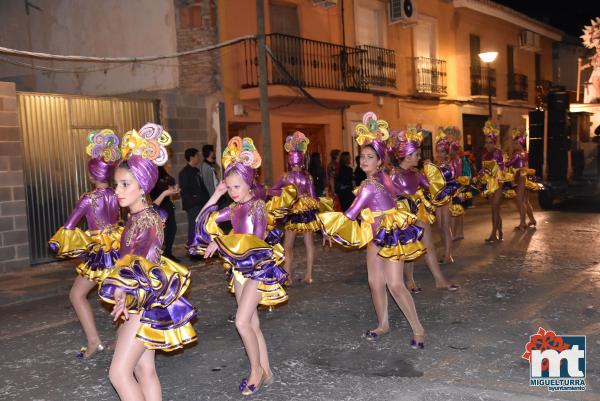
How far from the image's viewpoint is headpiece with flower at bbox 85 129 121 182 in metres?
5.65

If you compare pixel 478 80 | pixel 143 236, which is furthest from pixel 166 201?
pixel 478 80

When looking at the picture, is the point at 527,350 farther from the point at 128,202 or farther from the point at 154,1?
the point at 154,1

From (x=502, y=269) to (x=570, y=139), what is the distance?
403 inches

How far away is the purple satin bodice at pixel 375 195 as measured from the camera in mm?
5582

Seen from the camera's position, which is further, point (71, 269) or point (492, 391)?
point (71, 269)

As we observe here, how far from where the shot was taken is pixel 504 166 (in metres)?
11.9

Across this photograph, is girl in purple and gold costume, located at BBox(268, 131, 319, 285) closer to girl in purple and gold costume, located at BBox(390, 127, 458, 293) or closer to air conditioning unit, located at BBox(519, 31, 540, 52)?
girl in purple and gold costume, located at BBox(390, 127, 458, 293)

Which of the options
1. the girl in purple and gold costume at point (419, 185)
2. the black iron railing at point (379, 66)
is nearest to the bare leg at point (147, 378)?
the girl in purple and gold costume at point (419, 185)

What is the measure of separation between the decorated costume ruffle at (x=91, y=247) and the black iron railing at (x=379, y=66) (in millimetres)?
15001

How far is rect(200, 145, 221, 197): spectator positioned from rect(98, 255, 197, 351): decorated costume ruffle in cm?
709

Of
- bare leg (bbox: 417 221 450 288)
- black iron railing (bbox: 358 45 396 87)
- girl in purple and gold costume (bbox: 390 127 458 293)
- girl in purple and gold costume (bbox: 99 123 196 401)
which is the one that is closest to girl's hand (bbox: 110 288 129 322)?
girl in purple and gold costume (bbox: 99 123 196 401)

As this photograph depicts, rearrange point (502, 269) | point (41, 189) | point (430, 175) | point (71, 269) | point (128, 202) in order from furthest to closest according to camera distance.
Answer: point (41, 189), point (71, 269), point (502, 269), point (430, 175), point (128, 202)

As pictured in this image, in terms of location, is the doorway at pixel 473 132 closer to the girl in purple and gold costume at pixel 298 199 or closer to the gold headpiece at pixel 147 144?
the girl in purple and gold costume at pixel 298 199

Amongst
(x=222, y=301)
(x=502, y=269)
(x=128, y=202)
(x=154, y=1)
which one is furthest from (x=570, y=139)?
(x=128, y=202)
